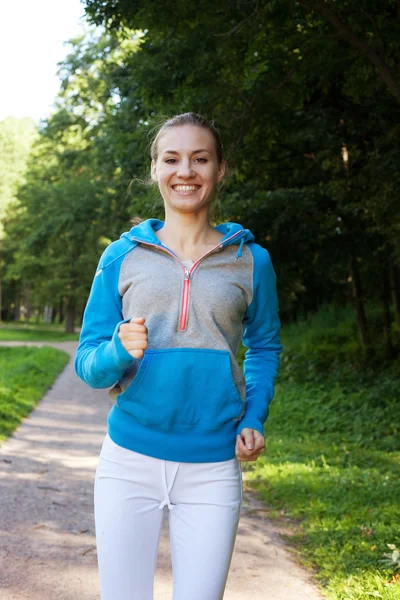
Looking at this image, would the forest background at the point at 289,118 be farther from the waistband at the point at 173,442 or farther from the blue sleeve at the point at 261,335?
the waistband at the point at 173,442

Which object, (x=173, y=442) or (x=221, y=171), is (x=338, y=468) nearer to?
(x=221, y=171)

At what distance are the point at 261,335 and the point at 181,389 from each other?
1.57 ft

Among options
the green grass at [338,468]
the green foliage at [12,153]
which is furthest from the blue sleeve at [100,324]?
the green foliage at [12,153]

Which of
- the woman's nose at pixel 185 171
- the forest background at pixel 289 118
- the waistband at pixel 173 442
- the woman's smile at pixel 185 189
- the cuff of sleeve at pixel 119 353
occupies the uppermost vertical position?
the forest background at pixel 289 118

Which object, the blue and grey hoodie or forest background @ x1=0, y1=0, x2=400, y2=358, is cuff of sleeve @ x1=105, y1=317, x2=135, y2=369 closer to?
the blue and grey hoodie

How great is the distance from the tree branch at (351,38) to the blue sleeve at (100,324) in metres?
4.94

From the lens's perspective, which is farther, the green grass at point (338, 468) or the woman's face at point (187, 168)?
the green grass at point (338, 468)

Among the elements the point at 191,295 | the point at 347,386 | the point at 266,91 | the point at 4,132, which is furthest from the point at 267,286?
the point at 4,132

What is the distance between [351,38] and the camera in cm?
700

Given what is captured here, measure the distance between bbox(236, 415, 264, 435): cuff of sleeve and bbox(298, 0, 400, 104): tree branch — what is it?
5.14 metres

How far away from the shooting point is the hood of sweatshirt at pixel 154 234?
2577 millimetres

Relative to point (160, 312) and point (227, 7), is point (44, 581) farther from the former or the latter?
point (227, 7)

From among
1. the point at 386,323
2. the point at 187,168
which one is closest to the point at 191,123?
the point at 187,168

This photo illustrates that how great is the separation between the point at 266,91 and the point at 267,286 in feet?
19.4
